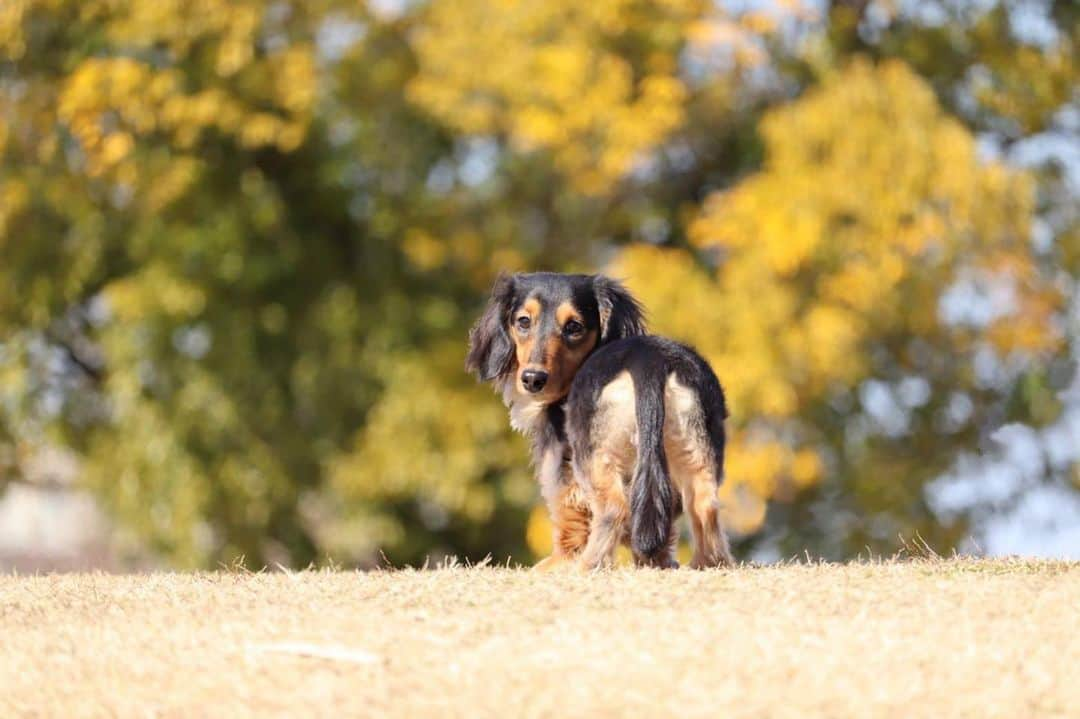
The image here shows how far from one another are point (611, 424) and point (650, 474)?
12.7 inches

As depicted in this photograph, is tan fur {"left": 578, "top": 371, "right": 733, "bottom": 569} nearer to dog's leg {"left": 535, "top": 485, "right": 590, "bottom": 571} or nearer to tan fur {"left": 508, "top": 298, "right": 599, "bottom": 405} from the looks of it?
dog's leg {"left": 535, "top": 485, "right": 590, "bottom": 571}

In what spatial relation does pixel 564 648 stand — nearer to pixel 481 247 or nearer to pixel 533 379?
pixel 533 379

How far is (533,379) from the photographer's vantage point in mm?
7203

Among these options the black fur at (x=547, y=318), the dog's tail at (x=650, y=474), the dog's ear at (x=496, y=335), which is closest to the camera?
the dog's tail at (x=650, y=474)

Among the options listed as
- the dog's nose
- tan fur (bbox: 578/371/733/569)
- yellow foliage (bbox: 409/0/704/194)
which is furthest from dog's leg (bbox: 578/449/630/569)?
yellow foliage (bbox: 409/0/704/194)

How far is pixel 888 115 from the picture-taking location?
1495cm

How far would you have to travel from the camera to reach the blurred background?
587 inches

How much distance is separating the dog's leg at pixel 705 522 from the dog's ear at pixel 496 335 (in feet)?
4.13

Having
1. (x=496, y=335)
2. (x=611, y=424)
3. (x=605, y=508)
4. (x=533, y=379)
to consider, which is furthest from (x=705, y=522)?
(x=496, y=335)

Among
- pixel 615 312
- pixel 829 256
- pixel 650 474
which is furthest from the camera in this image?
pixel 829 256

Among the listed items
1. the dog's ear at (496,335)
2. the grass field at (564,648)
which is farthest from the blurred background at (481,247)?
the grass field at (564,648)

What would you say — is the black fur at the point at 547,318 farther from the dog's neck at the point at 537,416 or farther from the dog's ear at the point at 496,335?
the dog's neck at the point at 537,416

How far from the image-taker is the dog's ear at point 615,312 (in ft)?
24.9

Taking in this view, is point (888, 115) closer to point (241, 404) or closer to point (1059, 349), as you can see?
point (1059, 349)
